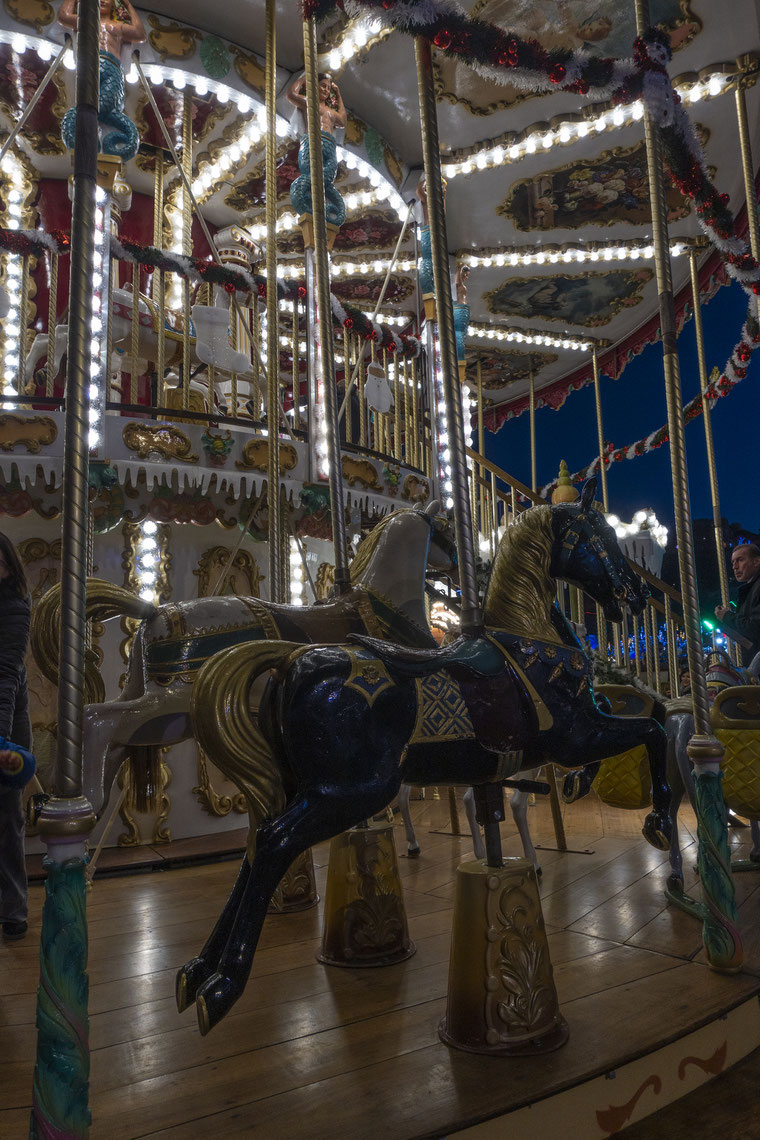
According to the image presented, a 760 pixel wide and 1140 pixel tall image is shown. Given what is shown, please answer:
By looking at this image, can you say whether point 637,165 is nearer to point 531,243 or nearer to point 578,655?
point 531,243

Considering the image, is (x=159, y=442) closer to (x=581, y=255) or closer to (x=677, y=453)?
(x=677, y=453)

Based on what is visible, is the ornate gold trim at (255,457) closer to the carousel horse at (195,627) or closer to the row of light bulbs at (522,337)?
the carousel horse at (195,627)

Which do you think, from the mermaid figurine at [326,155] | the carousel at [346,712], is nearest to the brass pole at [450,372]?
the carousel at [346,712]

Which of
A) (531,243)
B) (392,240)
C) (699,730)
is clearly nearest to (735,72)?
(531,243)

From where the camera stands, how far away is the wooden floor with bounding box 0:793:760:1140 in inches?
65.4

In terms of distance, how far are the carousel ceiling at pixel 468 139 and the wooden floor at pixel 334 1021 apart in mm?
5640

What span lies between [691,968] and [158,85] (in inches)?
324

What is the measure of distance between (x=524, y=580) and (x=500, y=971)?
1.18 meters

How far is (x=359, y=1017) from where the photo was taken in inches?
86.4

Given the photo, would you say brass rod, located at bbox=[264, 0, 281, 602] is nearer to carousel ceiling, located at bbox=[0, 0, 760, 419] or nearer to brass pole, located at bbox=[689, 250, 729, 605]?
carousel ceiling, located at bbox=[0, 0, 760, 419]

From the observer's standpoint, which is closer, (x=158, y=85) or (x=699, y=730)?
(x=699, y=730)

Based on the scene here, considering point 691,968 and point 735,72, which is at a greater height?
point 735,72

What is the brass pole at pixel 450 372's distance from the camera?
2223 millimetres

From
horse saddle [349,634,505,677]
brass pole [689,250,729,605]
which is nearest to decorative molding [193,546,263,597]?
horse saddle [349,634,505,677]
